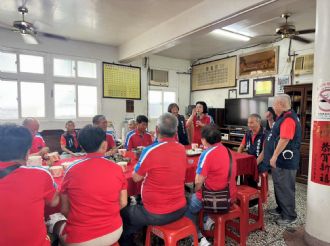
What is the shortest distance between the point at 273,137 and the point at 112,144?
2088 mm

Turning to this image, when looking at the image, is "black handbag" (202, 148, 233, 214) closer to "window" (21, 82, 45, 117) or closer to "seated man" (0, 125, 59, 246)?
"seated man" (0, 125, 59, 246)

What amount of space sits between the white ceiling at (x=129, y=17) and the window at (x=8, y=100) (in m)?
1.16

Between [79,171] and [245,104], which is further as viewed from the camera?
[245,104]

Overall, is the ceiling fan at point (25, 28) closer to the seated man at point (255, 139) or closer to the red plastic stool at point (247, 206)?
the seated man at point (255, 139)

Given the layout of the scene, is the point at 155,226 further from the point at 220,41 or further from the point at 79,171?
the point at 220,41

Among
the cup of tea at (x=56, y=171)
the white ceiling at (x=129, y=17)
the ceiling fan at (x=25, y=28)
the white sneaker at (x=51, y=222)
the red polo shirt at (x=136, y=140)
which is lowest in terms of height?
the white sneaker at (x=51, y=222)

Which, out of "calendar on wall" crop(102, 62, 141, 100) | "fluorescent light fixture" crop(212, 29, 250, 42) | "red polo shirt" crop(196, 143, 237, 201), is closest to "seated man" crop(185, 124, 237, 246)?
"red polo shirt" crop(196, 143, 237, 201)

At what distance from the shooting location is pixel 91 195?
127 centimetres

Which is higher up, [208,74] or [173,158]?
[208,74]

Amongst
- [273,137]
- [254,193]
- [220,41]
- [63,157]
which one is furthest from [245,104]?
[63,157]

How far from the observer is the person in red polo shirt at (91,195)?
1.28 metres

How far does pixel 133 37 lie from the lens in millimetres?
5047

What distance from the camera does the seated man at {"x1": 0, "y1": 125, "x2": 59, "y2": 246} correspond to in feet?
3.35

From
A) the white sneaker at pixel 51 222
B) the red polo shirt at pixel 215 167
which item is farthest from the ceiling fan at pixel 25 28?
the red polo shirt at pixel 215 167
